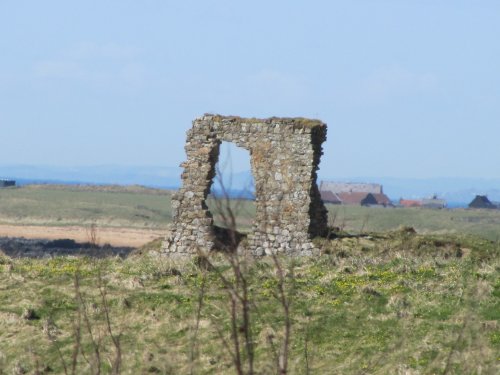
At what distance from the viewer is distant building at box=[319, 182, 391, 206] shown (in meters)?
145

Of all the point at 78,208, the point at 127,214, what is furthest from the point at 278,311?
the point at 78,208

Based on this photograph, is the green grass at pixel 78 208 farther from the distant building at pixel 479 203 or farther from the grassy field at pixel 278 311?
the grassy field at pixel 278 311

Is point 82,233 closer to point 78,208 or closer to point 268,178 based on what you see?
point 78,208

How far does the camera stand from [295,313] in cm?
2198

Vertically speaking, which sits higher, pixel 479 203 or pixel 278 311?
pixel 479 203

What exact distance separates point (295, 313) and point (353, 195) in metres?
134

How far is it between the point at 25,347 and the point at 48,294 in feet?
10.5

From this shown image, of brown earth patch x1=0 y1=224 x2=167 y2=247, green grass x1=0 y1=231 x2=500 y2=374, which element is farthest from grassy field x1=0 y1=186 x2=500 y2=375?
brown earth patch x1=0 y1=224 x2=167 y2=247

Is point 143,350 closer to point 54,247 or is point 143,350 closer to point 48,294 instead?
point 48,294

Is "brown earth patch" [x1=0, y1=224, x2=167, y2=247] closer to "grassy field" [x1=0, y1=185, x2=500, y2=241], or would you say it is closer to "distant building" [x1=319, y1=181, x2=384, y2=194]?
"grassy field" [x1=0, y1=185, x2=500, y2=241]

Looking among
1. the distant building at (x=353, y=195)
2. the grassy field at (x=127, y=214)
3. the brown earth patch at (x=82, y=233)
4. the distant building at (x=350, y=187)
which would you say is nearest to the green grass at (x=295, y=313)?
the brown earth patch at (x=82, y=233)

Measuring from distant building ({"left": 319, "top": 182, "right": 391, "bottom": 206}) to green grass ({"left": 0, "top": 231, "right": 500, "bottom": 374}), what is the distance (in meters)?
101

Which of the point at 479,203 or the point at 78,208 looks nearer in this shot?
the point at 78,208

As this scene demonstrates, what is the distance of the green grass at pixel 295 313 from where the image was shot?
63.2 feet
